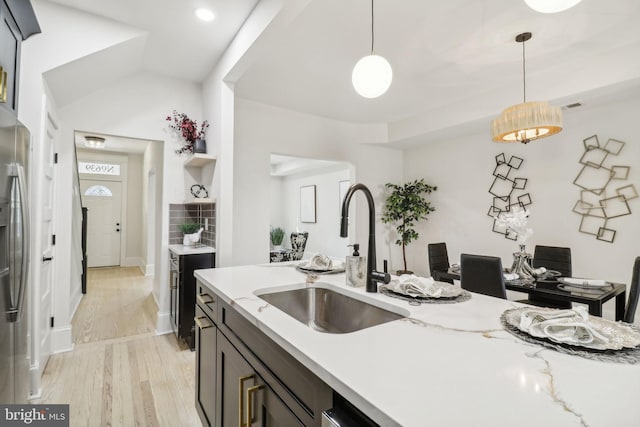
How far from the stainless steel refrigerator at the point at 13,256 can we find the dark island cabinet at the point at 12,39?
21cm

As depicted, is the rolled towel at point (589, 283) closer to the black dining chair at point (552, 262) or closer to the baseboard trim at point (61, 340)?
the black dining chair at point (552, 262)

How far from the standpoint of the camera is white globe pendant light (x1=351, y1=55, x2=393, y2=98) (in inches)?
68.6

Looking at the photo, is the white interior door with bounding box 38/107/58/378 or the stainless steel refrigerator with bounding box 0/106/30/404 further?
the white interior door with bounding box 38/107/58/378

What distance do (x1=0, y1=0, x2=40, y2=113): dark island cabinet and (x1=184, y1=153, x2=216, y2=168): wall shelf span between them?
4.26 feet

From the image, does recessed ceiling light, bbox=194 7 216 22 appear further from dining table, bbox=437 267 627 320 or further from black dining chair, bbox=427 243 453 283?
dining table, bbox=437 267 627 320

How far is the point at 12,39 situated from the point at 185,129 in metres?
1.64

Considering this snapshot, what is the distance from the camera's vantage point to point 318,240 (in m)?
7.30

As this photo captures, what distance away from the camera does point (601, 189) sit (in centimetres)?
328

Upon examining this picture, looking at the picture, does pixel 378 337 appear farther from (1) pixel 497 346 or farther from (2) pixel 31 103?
(2) pixel 31 103

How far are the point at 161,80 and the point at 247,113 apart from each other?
3.33 feet

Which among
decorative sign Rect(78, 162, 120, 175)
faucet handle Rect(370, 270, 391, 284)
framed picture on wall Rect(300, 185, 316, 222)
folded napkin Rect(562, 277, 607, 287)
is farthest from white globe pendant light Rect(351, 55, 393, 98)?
decorative sign Rect(78, 162, 120, 175)

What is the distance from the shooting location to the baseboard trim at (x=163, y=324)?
327 cm

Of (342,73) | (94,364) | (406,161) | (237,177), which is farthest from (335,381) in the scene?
(406,161)

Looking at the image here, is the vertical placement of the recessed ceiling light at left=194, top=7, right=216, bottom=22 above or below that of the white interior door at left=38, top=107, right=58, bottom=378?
above
